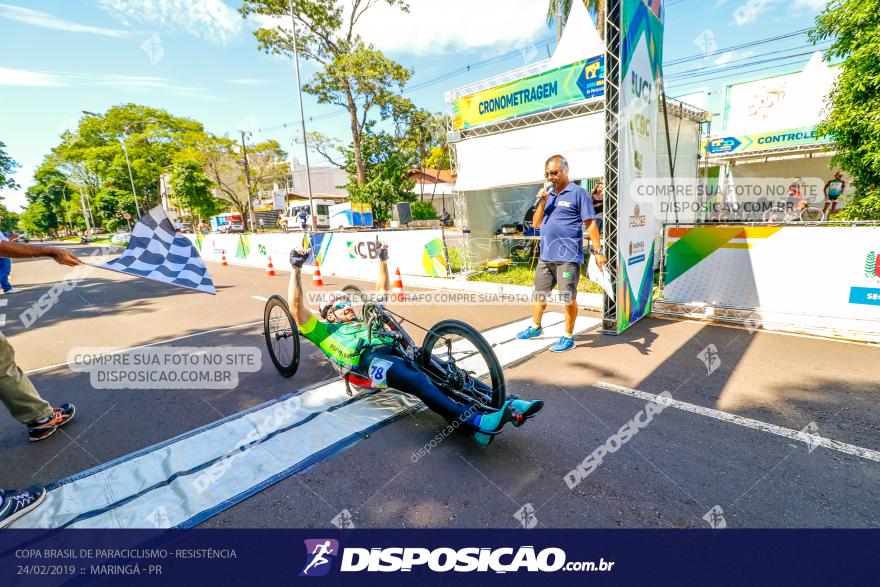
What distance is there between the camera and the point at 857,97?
6.34 m

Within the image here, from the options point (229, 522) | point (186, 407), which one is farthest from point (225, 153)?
point (229, 522)

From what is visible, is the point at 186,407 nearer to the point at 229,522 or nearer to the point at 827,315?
the point at 229,522

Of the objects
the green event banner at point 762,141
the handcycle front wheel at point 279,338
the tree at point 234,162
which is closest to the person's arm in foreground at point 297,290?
the handcycle front wheel at point 279,338

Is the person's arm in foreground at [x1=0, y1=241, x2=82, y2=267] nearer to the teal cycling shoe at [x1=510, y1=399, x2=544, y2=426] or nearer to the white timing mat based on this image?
the white timing mat

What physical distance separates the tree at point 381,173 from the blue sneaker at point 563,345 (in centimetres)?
2066

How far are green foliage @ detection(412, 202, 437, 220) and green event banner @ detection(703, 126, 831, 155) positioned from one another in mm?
20169

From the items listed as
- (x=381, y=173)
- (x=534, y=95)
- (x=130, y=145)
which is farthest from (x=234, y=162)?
(x=534, y=95)

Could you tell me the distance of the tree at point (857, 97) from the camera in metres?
6.07

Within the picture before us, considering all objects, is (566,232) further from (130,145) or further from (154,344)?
(130,145)

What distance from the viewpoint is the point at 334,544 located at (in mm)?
2062

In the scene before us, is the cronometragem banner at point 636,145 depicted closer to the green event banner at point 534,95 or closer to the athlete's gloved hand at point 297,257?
the green event banner at point 534,95

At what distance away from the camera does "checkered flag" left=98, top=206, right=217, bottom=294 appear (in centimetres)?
337

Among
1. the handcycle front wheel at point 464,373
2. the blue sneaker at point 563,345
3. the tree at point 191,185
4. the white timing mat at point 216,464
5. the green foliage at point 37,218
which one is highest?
the green foliage at point 37,218

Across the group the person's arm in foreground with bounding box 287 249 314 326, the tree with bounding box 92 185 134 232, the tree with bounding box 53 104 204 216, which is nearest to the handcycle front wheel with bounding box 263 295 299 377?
the person's arm in foreground with bounding box 287 249 314 326
